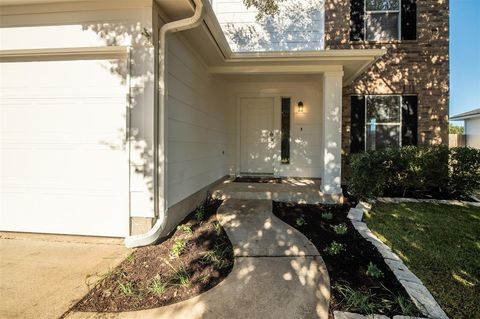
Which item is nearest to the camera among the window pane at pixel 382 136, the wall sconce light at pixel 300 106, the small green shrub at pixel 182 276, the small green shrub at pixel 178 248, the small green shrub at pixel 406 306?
the small green shrub at pixel 406 306

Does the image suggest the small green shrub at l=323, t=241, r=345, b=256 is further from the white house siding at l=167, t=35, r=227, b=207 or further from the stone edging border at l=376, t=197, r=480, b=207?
the stone edging border at l=376, t=197, r=480, b=207

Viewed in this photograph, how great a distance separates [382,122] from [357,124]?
2.02 ft

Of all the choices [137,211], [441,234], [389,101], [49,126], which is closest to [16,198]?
[49,126]

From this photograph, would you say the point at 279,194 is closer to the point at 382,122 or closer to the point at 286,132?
the point at 286,132

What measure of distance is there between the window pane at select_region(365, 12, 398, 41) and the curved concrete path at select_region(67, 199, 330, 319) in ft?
19.5

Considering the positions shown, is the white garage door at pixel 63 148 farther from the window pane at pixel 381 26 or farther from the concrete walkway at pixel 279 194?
the window pane at pixel 381 26

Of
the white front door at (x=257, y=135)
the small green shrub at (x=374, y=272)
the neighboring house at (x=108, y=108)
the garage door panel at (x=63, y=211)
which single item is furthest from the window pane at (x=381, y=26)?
the garage door panel at (x=63, y=211)

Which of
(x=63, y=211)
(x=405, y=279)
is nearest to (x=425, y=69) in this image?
(x=405, y=279)

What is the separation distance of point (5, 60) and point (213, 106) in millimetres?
3511

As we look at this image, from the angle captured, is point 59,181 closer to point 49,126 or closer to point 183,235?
point 49,126

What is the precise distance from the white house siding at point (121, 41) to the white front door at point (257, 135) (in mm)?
4402

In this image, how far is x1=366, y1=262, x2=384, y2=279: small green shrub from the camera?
107 inches

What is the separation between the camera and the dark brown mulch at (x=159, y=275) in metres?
2.36

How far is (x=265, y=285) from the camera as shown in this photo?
261 centimetres
